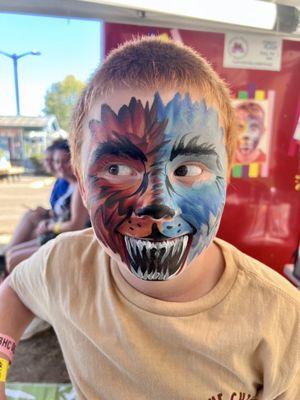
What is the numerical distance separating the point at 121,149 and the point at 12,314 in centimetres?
59

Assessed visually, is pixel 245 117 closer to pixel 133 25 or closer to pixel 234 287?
pixel 133 25

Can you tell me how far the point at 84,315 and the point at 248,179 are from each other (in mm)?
947

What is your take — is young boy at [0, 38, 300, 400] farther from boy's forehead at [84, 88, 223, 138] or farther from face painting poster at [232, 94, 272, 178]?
face painting poster at [232, 94, 272, 178]

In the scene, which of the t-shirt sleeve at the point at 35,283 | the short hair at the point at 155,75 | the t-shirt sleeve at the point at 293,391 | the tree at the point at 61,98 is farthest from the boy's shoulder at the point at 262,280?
the tree at the point at 61,98

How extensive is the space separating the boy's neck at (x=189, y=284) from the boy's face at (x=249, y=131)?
794 millimetres

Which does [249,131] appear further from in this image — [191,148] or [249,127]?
[191,148]

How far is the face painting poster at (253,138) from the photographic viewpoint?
142 cm

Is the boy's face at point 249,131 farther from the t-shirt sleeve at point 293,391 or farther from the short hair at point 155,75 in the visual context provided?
the t-shirt sleeve at point 293,391

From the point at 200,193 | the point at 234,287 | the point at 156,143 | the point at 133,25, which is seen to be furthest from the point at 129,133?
the point at 133,25

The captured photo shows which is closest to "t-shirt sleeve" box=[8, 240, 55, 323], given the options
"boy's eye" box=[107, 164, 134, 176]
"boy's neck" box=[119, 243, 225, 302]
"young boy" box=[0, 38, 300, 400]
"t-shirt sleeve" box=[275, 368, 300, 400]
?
"young boy" box=[0, 38, 300, 400]

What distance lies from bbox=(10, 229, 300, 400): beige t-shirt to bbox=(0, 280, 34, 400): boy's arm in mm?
179

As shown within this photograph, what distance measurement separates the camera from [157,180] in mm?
597

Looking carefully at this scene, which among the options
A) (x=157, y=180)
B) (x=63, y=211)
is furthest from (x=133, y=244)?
(x=63, y=211)

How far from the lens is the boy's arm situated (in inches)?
36.5
